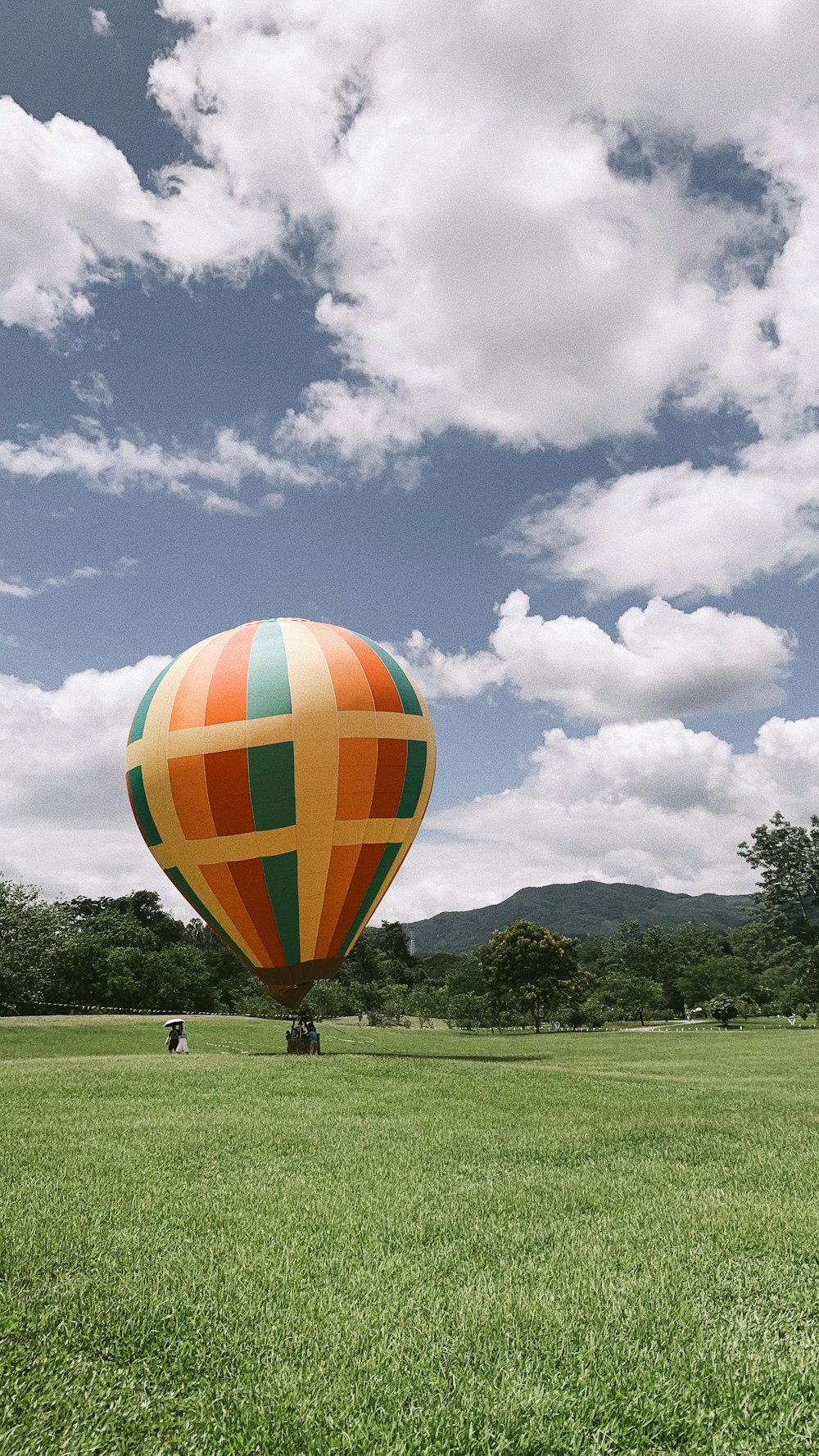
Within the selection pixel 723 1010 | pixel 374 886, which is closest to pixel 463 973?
pixel 723 1010

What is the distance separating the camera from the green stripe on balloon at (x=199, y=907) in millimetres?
21844

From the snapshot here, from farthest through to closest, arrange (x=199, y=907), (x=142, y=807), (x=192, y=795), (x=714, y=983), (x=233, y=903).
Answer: (x=714, y=983) → (x=199, y=907) → (x=142, y=807) → (x=233, y=903) → (x=192, y=795)

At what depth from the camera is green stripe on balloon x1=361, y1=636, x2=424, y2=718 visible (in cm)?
2225

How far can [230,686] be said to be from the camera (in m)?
20.4

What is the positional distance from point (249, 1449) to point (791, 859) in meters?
97.0

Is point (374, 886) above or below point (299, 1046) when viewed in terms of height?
above

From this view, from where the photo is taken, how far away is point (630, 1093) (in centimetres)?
1341

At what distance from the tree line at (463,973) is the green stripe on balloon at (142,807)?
42.9 ft

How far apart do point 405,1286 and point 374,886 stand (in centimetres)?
1752

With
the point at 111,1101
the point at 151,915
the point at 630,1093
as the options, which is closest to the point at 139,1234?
the point at 111,1101

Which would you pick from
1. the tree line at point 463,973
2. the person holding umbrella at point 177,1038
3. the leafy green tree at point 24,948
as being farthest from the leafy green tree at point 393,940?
the person holding umbrella at point 177,1038

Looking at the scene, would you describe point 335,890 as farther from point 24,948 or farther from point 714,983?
point 714,983

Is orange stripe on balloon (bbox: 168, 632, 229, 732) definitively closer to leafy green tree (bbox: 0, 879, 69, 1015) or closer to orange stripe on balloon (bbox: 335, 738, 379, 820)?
orange stripe on balloon (bbox: 335, 738, 379, 820)

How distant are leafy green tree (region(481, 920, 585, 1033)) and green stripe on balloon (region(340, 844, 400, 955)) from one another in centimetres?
2482
